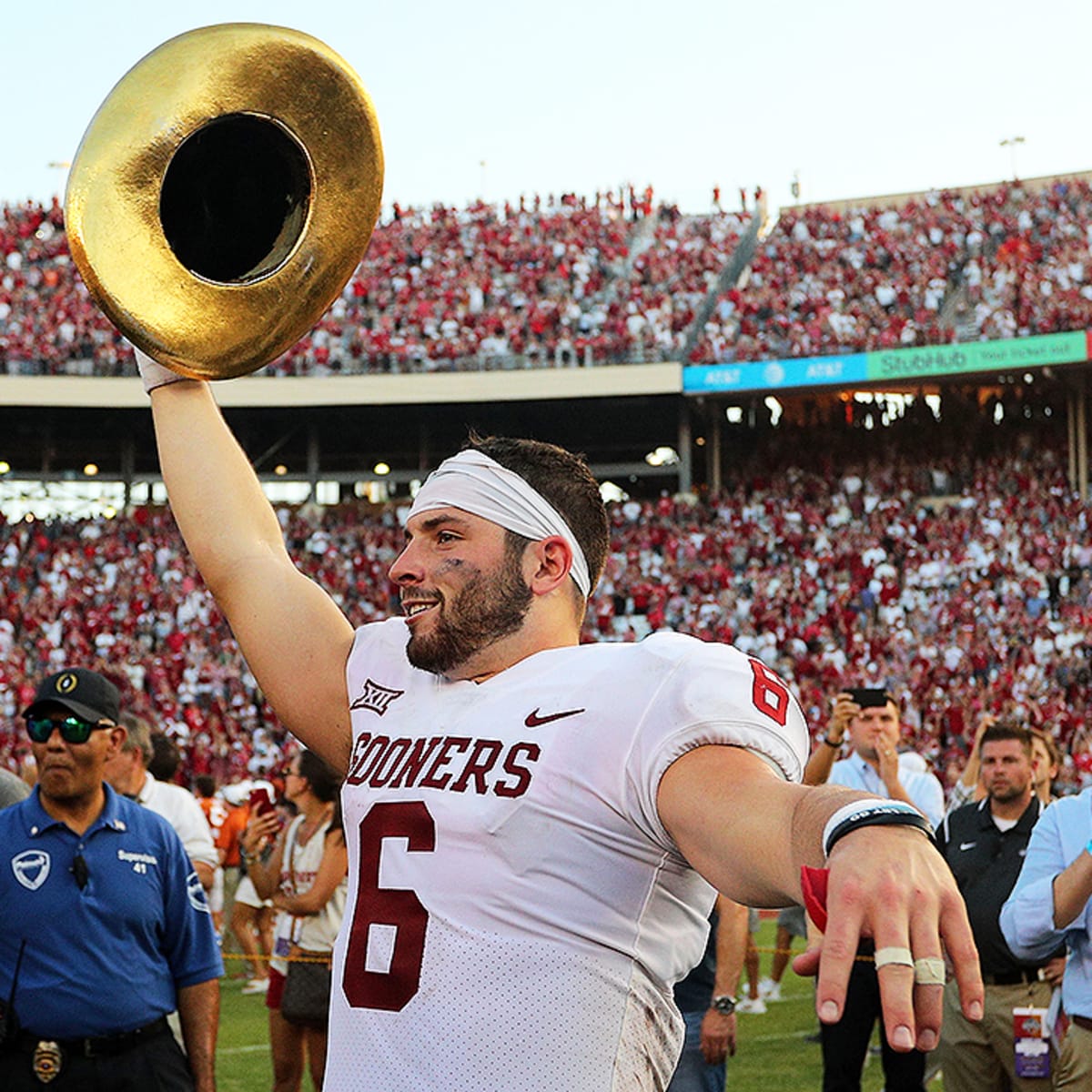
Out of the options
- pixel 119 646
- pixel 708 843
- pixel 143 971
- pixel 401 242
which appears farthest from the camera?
pixel 401 242

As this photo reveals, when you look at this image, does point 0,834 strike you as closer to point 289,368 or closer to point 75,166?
point 75,166

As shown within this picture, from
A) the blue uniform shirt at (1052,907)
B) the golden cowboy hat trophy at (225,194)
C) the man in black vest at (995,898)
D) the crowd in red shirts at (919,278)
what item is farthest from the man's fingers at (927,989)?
the crowd in red shirts at (919,278)

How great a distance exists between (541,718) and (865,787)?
5707mm

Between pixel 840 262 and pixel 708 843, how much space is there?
28.9 metres

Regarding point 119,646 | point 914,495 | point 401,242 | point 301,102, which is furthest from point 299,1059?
point 401,242

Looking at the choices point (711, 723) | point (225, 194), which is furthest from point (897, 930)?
point (225, 194)

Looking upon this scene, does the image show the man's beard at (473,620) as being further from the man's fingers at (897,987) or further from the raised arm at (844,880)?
the man's fingers at (897,987)

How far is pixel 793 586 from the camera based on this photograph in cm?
2512

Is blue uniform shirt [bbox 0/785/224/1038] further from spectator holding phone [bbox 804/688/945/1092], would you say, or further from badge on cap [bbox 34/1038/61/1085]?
spectator holding phone [bbox 804/688/945/1092]

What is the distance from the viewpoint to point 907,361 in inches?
1085

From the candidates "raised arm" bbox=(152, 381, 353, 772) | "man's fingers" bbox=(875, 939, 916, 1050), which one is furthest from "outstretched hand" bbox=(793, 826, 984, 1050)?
"raised arm" bbox=(152, 381, 353, 772)

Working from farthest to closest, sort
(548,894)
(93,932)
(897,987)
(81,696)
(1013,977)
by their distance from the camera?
(1013,977) < (81,696) < (93,932) < (548,894) < (897,987)

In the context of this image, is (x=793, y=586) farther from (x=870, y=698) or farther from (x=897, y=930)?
(x=897, y=930)

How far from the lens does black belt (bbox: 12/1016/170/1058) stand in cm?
426
